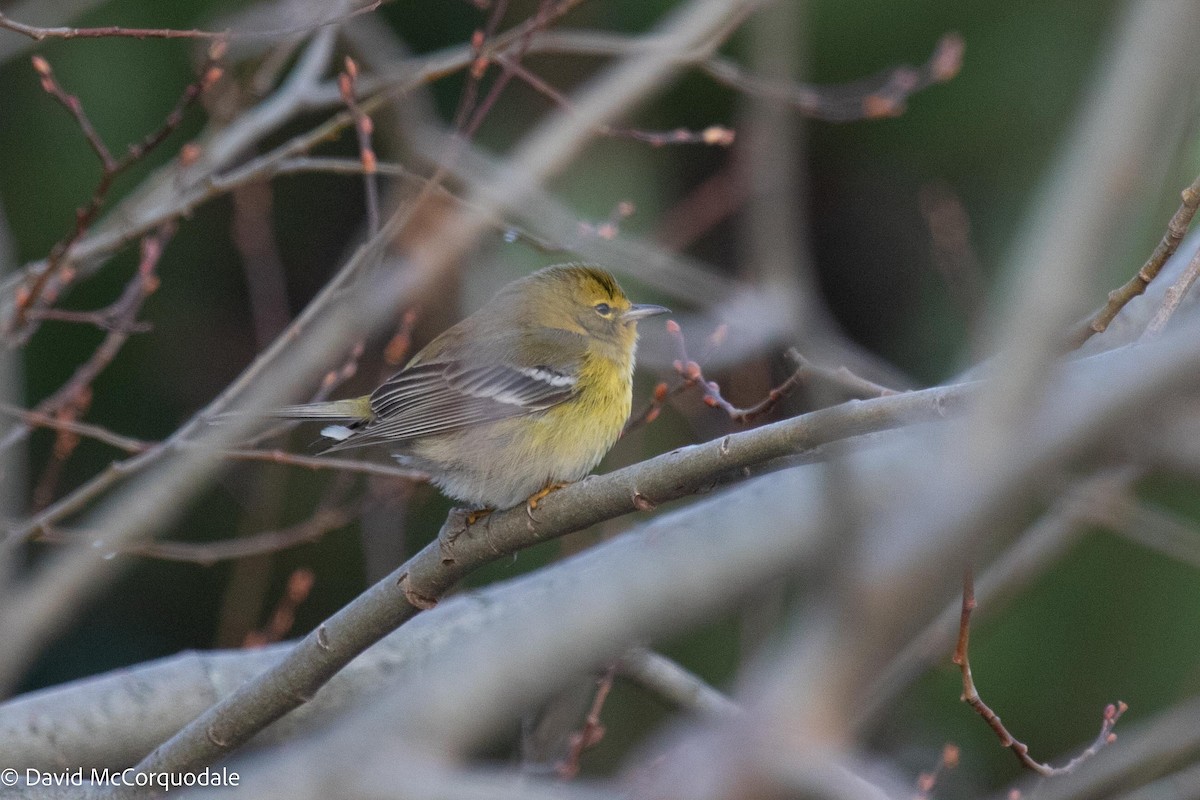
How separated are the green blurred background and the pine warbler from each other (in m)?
1.16

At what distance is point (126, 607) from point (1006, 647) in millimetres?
4529

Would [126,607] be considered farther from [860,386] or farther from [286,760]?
[286,760]

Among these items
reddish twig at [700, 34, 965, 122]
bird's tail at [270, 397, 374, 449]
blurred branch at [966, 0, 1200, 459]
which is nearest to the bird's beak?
reddish twig at [700, 34, 965, 122]

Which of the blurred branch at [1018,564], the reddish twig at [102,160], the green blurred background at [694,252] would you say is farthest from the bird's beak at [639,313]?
the reddish twig at [102,160]

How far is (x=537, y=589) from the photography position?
3617 mm

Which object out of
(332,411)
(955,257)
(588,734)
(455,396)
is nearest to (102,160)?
(332,411)

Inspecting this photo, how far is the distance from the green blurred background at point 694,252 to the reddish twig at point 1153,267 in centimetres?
311

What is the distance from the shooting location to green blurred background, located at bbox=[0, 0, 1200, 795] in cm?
567

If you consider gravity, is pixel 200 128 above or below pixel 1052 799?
above

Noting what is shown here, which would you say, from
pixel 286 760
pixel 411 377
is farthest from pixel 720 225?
pixel 286 760

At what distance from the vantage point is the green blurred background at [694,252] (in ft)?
18.6

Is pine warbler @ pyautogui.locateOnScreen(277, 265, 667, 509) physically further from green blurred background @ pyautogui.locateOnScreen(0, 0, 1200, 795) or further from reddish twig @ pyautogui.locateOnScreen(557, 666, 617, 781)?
green blurred background @ pyautogui.locateOnScreen(0, 0, 1200, 795)

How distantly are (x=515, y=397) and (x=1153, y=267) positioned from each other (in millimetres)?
2133

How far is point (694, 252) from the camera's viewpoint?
7.23 metres
